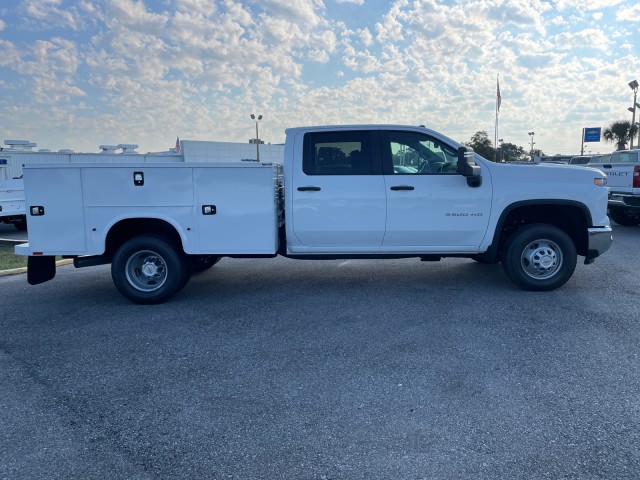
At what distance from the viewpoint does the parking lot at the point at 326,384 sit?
9.99 ft

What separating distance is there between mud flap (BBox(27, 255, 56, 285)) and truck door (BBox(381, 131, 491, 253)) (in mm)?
4320

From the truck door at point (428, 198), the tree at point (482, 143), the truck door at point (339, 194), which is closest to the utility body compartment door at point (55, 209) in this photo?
the truck door at point (339, 194)

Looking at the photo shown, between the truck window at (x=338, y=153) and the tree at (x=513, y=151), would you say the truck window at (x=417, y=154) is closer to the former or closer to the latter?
the truck window at (x=338, y=153)

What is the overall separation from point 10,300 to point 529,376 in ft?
21.1

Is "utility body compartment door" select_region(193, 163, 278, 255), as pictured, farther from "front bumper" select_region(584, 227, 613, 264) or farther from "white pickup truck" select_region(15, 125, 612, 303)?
"front bumper" select_region(584, 227, 613, 264)

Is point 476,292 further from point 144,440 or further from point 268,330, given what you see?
point 144,440

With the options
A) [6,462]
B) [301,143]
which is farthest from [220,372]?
[301,143]

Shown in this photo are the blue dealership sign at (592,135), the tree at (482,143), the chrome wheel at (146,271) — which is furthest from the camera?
the blue dealership sign at (592,135)

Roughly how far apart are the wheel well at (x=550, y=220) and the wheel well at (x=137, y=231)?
4115mm

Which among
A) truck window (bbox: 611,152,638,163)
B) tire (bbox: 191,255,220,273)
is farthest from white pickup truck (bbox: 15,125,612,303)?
truck window (bbox: 611,152,638,163)

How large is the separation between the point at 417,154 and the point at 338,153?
100cm

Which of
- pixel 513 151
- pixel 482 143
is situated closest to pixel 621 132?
pixel 482 143

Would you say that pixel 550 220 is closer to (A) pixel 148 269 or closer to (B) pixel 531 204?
(B) pixel 531 204

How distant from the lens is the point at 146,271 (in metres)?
6.52
